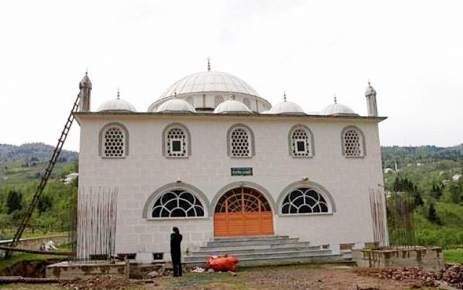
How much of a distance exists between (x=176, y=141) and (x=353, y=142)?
6727mm

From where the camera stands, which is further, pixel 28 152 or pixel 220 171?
pixel 28 152

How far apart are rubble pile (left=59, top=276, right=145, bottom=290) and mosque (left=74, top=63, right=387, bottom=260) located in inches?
157

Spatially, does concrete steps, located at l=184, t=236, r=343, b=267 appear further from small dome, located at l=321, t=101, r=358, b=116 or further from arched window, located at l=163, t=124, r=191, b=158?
small dome, located at l=321, t=101, r=358, b=116

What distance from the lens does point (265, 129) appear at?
1582 centimetres

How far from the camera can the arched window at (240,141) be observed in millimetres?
15539

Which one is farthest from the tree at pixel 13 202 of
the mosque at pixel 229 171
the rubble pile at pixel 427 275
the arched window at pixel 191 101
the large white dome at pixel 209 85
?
the rubble pile at pixel 427 275

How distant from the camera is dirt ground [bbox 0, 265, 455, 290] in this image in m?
9.06

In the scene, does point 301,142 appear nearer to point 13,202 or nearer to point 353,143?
point 353,143

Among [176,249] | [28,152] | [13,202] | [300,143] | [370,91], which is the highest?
[28,152]

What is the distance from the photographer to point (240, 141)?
15.7 meters

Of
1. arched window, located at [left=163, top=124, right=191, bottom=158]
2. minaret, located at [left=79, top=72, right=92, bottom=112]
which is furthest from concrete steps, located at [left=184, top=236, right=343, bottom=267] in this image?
minaret, located at [left=79, top=72, right=92, bottom=112]

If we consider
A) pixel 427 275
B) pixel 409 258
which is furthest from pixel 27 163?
pixel 427 275

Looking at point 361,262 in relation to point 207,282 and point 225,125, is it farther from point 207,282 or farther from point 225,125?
point 225,125

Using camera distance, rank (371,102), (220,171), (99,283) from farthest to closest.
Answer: (371,102), (220,171), (99,283)
